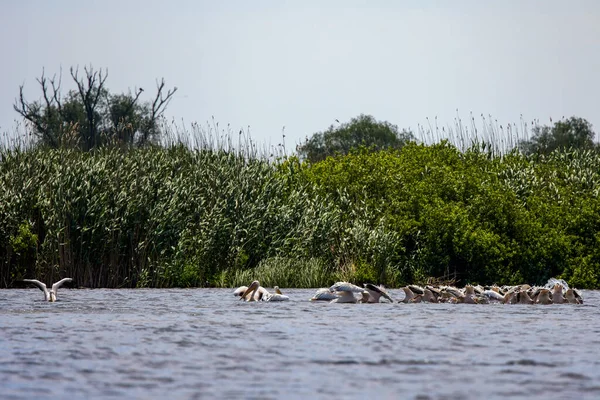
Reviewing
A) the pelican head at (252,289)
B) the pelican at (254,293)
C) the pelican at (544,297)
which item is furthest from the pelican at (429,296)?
the pelican head at (252,289)

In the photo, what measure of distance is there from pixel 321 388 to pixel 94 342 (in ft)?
14.6

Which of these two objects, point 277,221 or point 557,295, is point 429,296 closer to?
point 557,295

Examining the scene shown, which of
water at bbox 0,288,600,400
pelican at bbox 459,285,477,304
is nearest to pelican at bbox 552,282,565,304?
pelican at bbox 459,285,477,304

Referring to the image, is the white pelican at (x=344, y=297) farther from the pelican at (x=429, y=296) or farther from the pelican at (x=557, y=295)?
the pelican at (x=557, y=295)

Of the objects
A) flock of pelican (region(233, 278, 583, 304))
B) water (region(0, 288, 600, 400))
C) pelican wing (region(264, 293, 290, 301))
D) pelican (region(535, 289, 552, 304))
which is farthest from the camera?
pelican wing (region(264, 293, 290, 301))

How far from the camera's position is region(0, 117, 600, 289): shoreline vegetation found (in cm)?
2634

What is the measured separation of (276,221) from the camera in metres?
29.4

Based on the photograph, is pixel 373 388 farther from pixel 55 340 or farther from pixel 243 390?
pixel 55 340

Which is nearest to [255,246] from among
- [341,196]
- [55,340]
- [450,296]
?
[341,196]

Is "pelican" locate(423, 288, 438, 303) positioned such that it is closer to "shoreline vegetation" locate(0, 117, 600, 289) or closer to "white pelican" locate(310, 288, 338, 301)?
"white pelican" locate(310, 288, 338, 301)

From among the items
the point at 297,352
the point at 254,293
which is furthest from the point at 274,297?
→ the point at 297,352

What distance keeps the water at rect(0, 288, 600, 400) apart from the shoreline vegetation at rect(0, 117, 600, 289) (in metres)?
7.83

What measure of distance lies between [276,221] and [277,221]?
0.03m

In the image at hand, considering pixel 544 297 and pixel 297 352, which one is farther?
pixel 544 297
